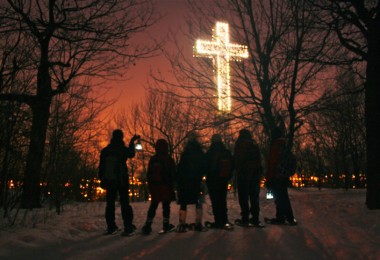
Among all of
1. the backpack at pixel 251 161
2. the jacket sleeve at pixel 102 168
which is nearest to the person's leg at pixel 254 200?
the backpack at pixel 251 161

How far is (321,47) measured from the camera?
12.5 metres

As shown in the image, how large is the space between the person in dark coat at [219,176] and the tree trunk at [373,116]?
454 centimetres

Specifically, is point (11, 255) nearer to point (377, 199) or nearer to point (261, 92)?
point (377, 199)

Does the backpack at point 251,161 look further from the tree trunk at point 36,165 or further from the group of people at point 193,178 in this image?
the tree trunk at point 36,165

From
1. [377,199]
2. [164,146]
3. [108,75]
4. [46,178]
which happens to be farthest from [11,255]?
[377,199]

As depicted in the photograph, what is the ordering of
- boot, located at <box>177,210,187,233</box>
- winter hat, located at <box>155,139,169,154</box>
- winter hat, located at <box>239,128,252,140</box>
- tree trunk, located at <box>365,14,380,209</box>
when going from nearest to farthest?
boot, located at <box>177,210,187,233</box> < winter hat, located at <box>155,139,169,154</box> < winter hat, located at <box>239,128,252,140</box> < tree trunk, located at <box>365,14,380,209</box>

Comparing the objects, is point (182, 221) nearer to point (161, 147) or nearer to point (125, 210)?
point (125, 210)

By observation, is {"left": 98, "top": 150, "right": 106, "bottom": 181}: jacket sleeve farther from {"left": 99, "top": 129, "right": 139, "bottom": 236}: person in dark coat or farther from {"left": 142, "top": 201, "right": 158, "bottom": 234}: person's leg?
{"left": 142, "top": 201, "right": 158, "bottom": 234}: person's leg

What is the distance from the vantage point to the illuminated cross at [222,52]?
601 inches

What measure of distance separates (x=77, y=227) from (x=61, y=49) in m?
6.03

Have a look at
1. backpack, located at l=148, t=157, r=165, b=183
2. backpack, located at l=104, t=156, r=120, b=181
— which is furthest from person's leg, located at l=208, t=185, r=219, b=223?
backpack, located at l=104, t=156, r=120, b=181

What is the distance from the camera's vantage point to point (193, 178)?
734cm

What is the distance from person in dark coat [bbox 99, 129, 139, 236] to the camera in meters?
7.02

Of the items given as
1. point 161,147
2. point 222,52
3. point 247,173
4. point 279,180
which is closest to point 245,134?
point 247,173
